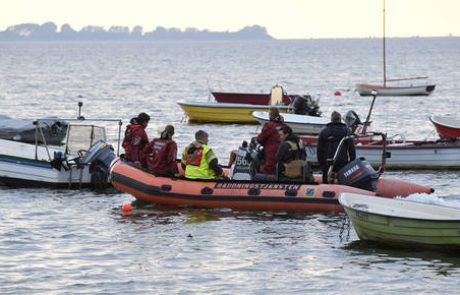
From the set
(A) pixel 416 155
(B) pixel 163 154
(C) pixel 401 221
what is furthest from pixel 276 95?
(C) pixel 401 221

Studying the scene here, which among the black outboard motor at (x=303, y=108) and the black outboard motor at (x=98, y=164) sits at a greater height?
the black outboard motor at (x=303, y=108)

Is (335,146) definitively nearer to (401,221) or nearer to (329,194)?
(329,194)

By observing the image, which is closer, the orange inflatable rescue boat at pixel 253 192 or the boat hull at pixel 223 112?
the orange inflatable rescue boat at pixel 253 192

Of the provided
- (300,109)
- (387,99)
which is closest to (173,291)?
(300,109)

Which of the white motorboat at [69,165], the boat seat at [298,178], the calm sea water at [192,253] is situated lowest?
the calm sea water at [192,253]

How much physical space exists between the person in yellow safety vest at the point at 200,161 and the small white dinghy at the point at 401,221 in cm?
335

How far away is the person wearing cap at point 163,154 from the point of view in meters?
20.0

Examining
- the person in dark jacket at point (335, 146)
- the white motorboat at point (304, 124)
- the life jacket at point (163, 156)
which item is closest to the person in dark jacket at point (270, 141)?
the person in dark jacket at point (335, 146)

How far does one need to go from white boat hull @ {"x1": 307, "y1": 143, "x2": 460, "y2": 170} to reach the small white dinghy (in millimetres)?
9123

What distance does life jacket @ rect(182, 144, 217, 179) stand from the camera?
19.7 meters

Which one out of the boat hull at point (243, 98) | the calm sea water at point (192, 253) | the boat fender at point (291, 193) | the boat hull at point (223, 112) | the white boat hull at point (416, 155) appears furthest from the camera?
the boat hull at point (243, 98)

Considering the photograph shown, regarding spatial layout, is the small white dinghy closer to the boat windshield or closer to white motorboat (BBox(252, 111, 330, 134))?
the boat windshield

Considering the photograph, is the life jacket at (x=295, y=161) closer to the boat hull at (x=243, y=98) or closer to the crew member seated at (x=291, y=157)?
the crew member seated at (x=291, y=157)

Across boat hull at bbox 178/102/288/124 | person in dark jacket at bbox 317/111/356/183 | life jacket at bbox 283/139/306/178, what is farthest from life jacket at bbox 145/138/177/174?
boat hull at bbox 178/102/288/124
